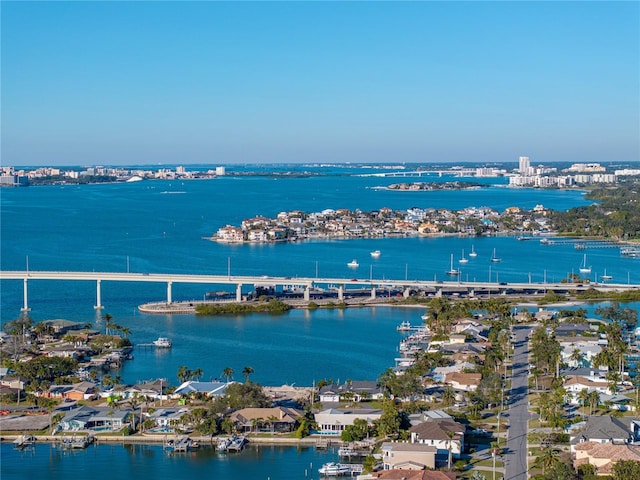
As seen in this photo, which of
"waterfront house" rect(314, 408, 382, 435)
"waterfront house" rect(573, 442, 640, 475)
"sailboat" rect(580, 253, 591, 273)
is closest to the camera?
"waterfront house" rect(573, 442, 640, 475)

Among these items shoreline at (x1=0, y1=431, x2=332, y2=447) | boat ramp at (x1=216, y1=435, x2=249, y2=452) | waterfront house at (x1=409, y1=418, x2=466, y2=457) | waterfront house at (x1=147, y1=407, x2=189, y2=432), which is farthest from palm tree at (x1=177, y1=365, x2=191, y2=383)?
waterfront house at (x1=409, y1=418, x2=466, y2=457)

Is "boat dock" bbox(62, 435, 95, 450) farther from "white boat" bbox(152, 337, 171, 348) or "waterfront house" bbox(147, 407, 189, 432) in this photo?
"white boat" bbox(152, 337, 171, 348)

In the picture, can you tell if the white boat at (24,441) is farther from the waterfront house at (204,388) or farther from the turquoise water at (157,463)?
the waterfront house at (204,388)

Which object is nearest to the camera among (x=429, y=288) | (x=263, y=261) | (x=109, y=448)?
(x=109, y=448)

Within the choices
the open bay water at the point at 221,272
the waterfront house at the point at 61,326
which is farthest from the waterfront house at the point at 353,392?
the waterfront house at the point at 61,326

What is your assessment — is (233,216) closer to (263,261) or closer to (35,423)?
(263,261)

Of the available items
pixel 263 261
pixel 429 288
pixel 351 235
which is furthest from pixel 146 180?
pixel 429 288

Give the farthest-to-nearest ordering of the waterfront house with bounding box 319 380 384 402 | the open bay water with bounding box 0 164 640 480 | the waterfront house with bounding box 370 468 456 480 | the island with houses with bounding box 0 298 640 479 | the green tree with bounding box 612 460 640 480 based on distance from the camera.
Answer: the waterfront house with bounding box 319 380 384 402
the open bay water with bounding box 0 164 640 480
the island with houses with bounding box 0 298 640 479
the waterfront house with bounding box 370 468 456 480
the green tree with bounding box 612 460 640 480
